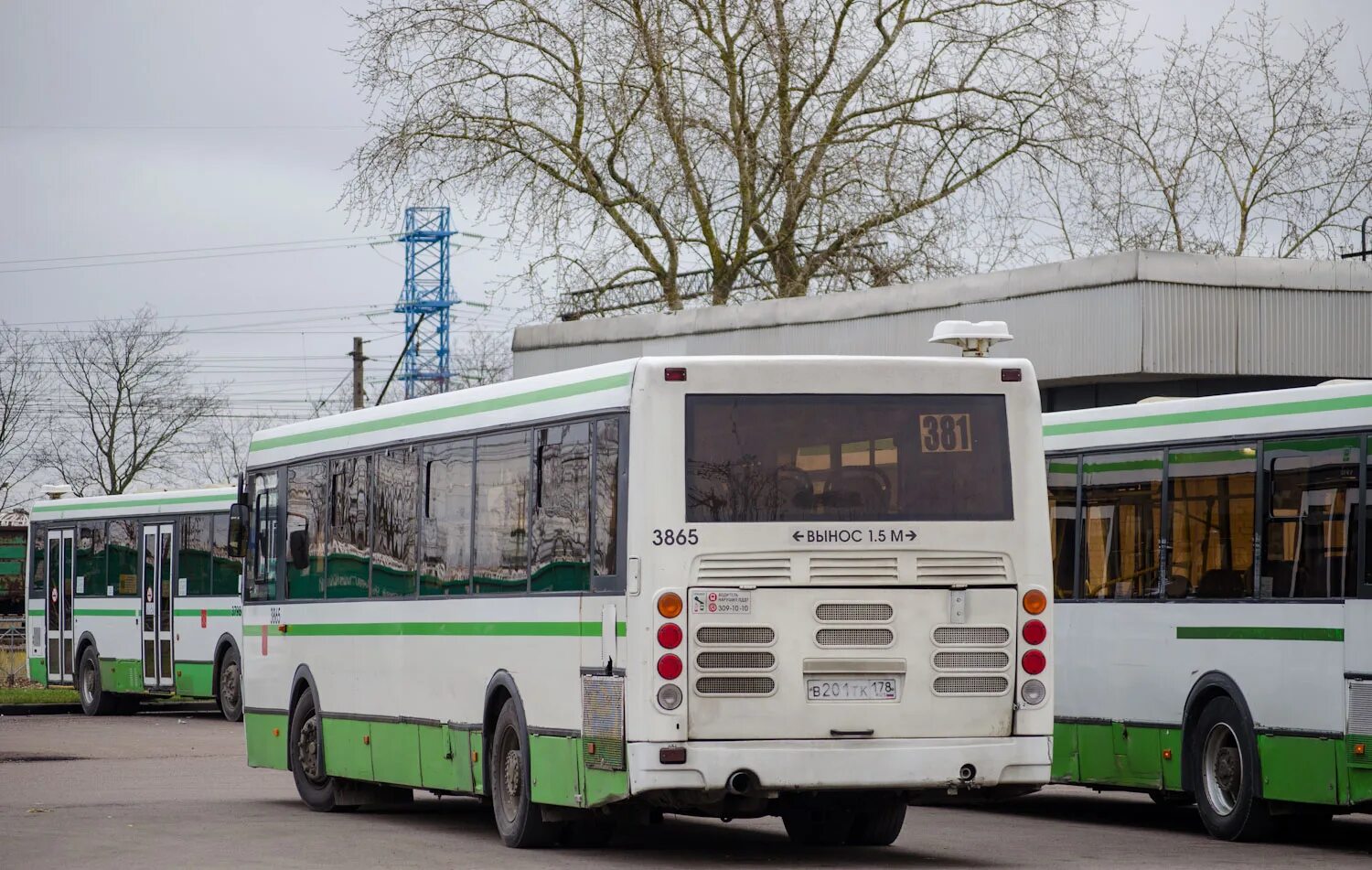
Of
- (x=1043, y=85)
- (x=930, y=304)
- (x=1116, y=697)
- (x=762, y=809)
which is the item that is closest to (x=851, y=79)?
(x=1043, y=85)

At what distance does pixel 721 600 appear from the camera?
12570mm

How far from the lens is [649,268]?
131ft

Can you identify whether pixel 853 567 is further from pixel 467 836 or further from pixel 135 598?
pixel 135 598

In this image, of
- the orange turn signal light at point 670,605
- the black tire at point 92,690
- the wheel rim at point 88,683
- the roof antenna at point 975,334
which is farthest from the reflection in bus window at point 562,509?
the wheel rim at point 88,683

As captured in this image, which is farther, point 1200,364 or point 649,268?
point 649,268

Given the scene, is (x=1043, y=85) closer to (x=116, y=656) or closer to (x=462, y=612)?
(x=116, y=656)

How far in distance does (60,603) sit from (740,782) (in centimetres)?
2412

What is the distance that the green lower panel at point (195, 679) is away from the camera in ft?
102

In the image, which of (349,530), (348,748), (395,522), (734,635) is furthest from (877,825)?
(349,530)

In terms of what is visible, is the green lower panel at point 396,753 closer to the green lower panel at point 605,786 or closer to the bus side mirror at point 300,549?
the bus side mirror at point 300,549

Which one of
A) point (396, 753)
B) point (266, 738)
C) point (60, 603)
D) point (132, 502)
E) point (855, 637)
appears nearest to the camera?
point (855, 637)

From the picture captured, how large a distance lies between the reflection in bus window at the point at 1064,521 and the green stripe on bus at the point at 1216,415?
0.81ft

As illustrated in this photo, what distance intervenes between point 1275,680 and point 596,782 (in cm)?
455

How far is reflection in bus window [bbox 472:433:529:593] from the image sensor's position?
563 inches
